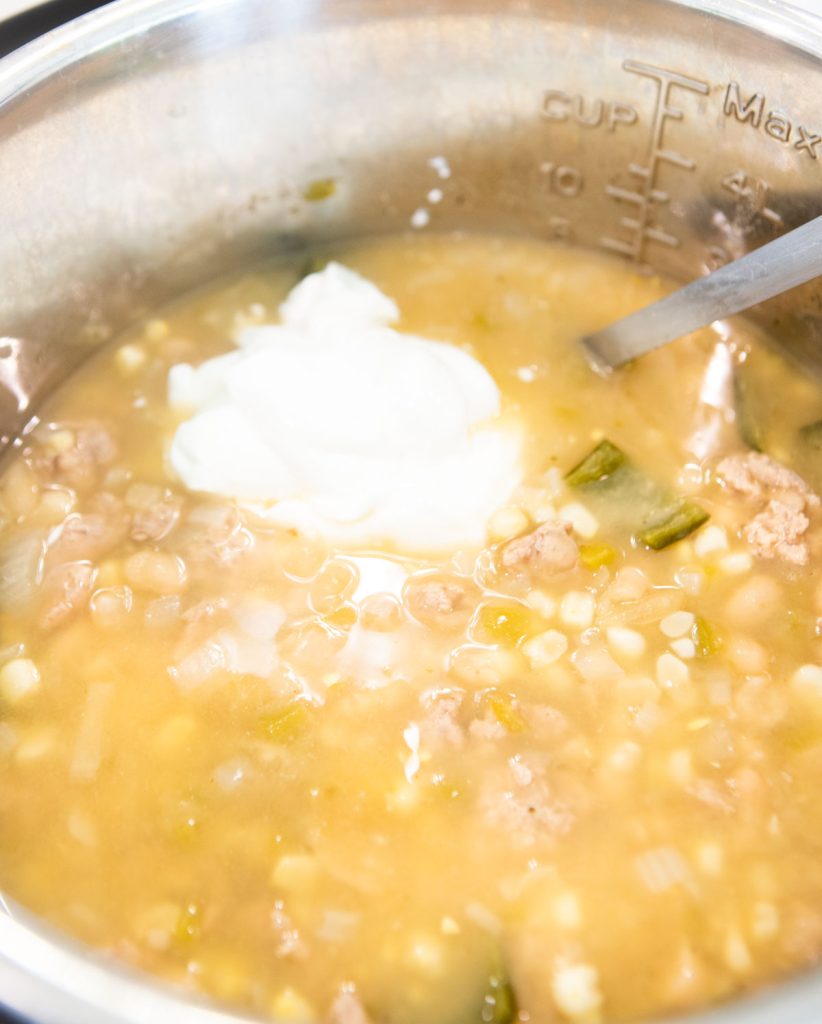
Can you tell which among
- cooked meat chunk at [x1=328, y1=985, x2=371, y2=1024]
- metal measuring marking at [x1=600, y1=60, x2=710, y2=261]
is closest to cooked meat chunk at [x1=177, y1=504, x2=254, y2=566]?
cooked meat chunk at [x1=328, y1=985, x2=371, y2=1024]

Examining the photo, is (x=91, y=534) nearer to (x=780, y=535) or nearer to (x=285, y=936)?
(x=285, y=936)

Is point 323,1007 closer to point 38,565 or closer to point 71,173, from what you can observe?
point 38,565

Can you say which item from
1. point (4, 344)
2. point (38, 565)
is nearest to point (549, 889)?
point (38, 565)

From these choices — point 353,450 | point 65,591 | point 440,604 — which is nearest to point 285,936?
point 440,604

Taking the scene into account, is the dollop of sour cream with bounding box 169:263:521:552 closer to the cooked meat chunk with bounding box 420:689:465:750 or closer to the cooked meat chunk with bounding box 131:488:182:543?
the cooked meat chunk with bounding box 131:488:182:543

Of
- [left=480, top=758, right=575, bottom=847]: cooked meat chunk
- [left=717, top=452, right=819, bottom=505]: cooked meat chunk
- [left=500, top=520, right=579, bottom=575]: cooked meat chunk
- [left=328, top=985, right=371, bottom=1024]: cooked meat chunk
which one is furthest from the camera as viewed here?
[left=717, top=452, right=819, bottom=505]: cooked meat chunk

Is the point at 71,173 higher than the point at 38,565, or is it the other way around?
the point at 71,173
